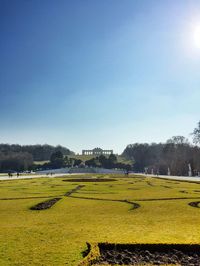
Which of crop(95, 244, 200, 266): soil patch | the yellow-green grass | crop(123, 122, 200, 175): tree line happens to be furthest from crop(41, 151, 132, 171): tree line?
crop(95, 244, 200, 266): soil patch

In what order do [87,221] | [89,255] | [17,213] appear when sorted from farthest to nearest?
1. [17,213]
2. [87,221]
3. [89,255]

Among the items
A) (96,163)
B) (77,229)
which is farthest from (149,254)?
(96,163)

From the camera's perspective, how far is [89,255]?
7.33 m

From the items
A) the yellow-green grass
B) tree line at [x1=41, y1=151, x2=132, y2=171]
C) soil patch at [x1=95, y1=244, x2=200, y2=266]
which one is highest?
Result: tree line at [x1=41, y1=151, x2=132, y2=171]

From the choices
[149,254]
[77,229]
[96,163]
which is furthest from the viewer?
[96,163]

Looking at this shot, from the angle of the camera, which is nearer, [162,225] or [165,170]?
[162,225]

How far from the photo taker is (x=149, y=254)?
7789mm

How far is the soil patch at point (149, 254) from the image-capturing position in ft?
24.0

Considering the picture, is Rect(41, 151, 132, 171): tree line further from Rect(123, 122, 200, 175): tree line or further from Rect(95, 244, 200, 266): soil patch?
Rect(95, 244, 200, 266): soil patch

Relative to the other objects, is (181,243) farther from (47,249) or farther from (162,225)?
(47,249)

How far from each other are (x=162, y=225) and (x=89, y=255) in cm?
414

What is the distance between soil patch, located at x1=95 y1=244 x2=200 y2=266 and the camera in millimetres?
7312

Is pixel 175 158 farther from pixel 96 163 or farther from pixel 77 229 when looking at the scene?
pixel 77 229

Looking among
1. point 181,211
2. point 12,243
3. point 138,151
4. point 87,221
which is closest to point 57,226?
point 87,221
